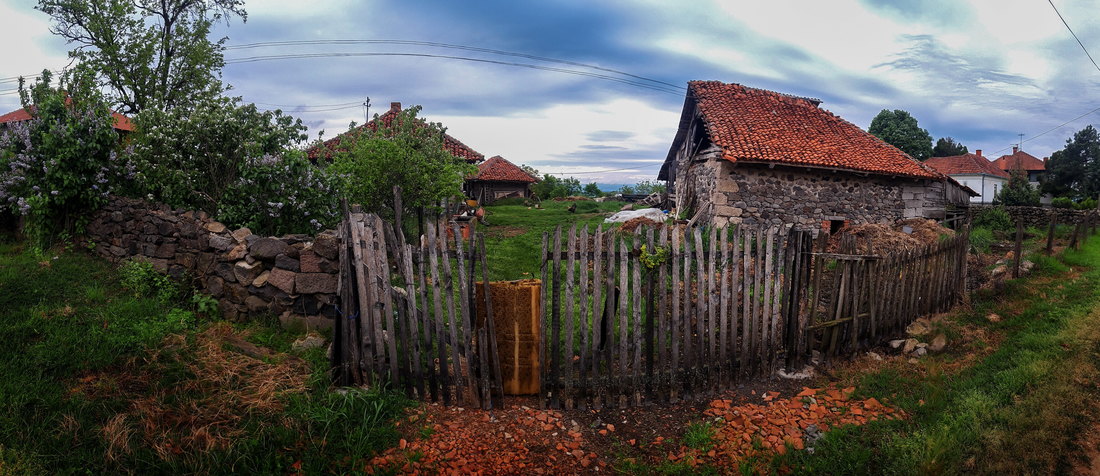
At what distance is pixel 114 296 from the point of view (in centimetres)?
621

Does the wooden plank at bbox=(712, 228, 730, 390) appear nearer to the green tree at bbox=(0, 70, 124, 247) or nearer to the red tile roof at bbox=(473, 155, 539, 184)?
the green tree at bbox=(0, 70, 124, 247)

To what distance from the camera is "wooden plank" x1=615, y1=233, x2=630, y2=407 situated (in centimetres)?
472

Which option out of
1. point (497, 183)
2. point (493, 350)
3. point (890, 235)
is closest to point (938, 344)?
point (493, 350)

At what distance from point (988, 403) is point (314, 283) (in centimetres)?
669

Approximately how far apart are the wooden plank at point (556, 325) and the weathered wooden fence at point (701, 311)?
0.03 ft

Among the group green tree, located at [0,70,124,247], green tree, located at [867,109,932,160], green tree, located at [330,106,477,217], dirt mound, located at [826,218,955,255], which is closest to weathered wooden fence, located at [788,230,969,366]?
dirt mound, located at [826,218,955,255]

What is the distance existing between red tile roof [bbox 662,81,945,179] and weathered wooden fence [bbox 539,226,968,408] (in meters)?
8.30

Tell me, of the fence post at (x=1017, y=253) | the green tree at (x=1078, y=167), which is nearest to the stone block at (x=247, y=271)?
the fence post at (x=1017, y=253)

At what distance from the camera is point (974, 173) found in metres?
47.8

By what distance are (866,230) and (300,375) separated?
566 inches

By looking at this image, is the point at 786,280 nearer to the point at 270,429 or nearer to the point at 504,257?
the point at 270,429

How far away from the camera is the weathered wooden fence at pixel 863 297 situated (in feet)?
19.6

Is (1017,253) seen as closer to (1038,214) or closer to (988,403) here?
(988,403)

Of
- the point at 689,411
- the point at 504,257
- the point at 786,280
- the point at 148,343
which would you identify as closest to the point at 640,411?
the point at 689,411
